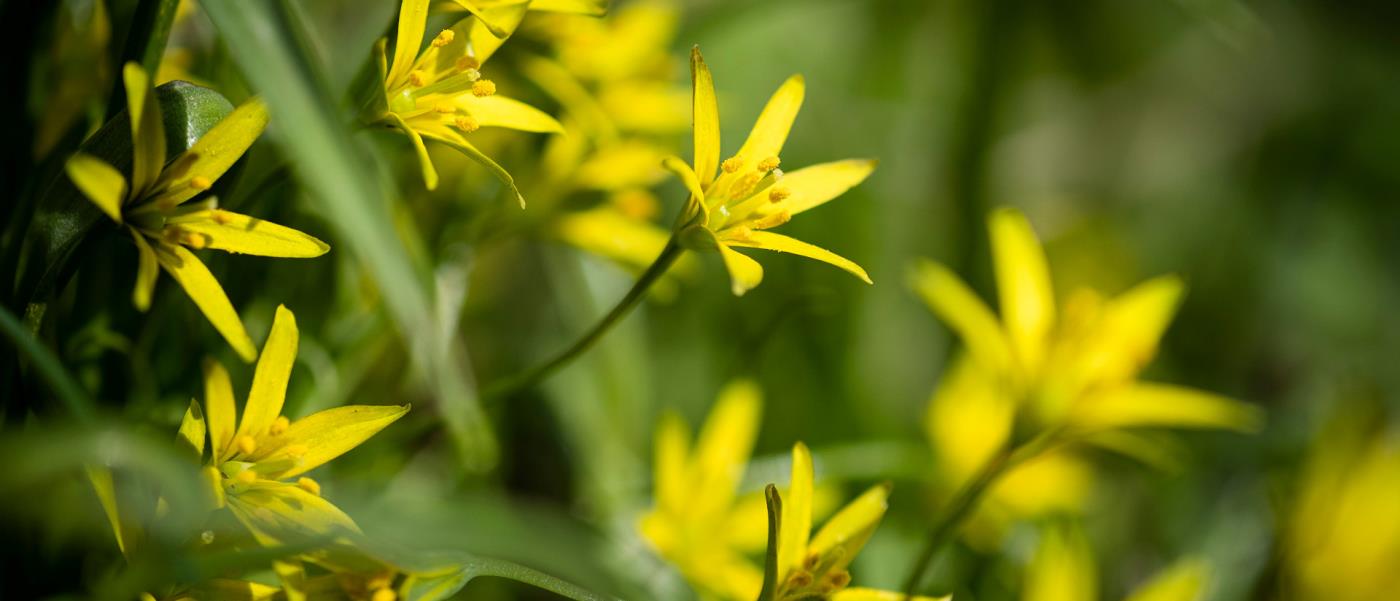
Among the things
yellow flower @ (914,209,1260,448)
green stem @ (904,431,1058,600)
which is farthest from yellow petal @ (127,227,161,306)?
yellow flower @ (914,209,1260,448)

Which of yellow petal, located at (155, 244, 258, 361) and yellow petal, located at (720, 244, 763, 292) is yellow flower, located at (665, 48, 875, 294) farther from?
yellow petal, located at (155, 244, 258, 361)

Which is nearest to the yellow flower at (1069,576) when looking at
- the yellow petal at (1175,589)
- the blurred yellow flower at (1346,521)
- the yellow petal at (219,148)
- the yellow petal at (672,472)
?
the yellow petal at (1175,589)

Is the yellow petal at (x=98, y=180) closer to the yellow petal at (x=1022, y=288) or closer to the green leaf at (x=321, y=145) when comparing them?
the green leaf at (x=321, y=145)

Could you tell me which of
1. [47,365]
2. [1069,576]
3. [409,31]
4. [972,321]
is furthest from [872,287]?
[47,365]

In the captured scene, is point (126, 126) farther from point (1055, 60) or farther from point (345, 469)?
point (1055, 60)

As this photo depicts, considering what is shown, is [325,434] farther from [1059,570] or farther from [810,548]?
[1059,570]
